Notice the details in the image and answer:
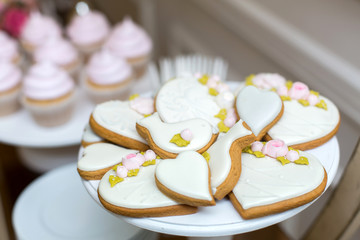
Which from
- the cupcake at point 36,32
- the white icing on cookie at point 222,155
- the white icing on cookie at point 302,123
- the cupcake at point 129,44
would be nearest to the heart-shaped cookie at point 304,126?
the white icing on cookie at point 302,123

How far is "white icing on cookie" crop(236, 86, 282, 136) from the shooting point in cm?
75

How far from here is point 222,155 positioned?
67 centimetres

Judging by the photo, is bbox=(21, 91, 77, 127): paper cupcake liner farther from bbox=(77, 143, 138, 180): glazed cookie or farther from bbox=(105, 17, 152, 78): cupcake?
bbox=(77, 143, 138, 180): glazed cookie

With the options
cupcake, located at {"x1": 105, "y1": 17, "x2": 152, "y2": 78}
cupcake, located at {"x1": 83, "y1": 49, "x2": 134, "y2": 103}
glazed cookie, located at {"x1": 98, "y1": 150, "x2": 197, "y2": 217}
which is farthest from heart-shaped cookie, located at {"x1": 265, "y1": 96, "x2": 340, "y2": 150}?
cupcake, located at {"x1": 105, "y1": 17, "x2": 152, "y2": 78}

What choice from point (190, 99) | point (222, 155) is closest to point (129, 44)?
point (190, 99)

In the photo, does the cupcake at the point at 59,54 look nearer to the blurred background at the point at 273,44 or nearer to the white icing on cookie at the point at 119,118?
the blurred background at the point at 273,44

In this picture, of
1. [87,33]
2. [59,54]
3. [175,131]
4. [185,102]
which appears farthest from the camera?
[87,33]

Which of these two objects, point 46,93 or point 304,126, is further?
Answer: point 46,93

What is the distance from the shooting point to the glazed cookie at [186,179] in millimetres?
606

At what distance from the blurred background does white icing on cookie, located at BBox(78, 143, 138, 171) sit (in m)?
0.59

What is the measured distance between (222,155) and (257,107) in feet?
0.51

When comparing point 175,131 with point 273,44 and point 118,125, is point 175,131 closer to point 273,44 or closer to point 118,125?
point 118,125

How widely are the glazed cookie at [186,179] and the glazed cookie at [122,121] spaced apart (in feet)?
0.44

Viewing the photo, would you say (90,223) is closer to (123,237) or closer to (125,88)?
(123,237)
